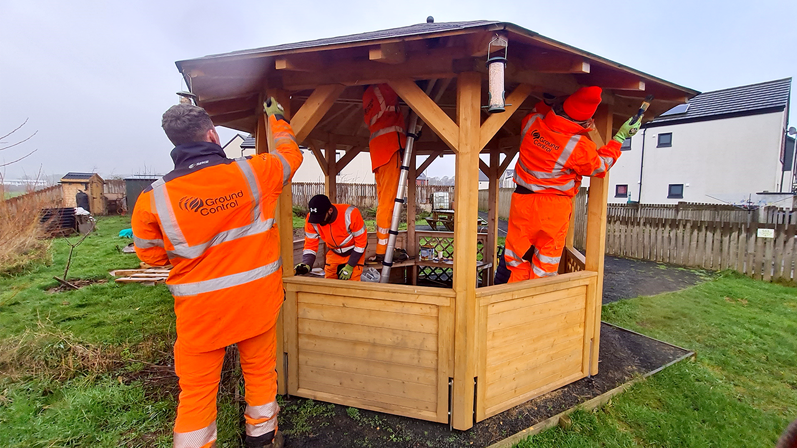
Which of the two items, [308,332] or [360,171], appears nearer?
[308,332]

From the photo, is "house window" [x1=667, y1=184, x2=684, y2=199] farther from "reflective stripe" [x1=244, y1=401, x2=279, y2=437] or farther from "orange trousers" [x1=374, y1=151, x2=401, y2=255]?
"reflective stripe" [x1=244, y1=401, x2=279, y2=437]

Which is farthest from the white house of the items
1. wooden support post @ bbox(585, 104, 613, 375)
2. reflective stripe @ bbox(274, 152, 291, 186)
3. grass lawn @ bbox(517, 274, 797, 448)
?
reflective stripe @ bbox(274, 152, 291, 186)

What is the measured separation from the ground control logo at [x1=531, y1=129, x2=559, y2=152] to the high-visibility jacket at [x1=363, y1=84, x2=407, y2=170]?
4.51 ft

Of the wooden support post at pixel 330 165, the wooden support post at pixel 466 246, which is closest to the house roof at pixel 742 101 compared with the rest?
the wooden support post at pixel 330 165

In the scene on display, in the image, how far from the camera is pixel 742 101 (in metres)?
17.8

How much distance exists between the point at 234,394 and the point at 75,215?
13.3 meters

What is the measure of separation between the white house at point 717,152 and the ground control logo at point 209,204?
1908cm

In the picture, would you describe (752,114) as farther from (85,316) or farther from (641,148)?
(85,316)

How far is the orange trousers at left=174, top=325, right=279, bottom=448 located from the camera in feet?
6.27

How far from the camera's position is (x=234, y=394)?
305 centimetres

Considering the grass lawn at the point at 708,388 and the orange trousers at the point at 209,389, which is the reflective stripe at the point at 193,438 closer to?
the orange trousers at the point at 209,389

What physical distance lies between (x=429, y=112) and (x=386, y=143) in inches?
→ 50.6

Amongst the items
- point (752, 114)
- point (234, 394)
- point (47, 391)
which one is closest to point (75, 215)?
point (47, 391)

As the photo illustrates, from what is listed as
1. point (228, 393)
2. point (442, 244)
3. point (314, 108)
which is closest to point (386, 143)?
point (314, 108)
